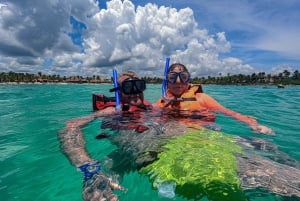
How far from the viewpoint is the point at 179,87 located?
670cm

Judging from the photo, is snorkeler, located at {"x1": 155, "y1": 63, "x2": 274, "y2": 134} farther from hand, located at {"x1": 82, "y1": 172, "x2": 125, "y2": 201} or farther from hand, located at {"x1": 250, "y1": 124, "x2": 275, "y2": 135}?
hand, located at {"x1": 82, "y1": 172, "x2": 125, "y2": 201}

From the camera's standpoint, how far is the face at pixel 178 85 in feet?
21.5

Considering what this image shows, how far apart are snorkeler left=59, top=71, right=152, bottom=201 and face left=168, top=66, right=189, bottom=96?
779 millimetres

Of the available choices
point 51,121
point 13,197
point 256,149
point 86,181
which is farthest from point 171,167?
point 51,121

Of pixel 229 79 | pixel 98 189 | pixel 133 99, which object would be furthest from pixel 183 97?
pixel 229 79

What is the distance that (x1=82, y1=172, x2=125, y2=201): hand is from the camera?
2449 millimetres

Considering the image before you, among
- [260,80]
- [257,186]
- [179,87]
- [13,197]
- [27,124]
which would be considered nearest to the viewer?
[257,186]

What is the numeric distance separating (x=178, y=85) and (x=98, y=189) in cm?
448

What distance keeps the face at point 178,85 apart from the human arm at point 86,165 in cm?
284

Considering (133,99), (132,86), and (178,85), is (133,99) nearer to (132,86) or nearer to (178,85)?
(132,86)

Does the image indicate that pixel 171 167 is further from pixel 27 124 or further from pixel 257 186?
pixel 27 124

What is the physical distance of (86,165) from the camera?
9.95 ft

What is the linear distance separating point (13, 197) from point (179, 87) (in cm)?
458

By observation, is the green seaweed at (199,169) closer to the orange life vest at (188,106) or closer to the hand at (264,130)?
the hand at (264,130)
